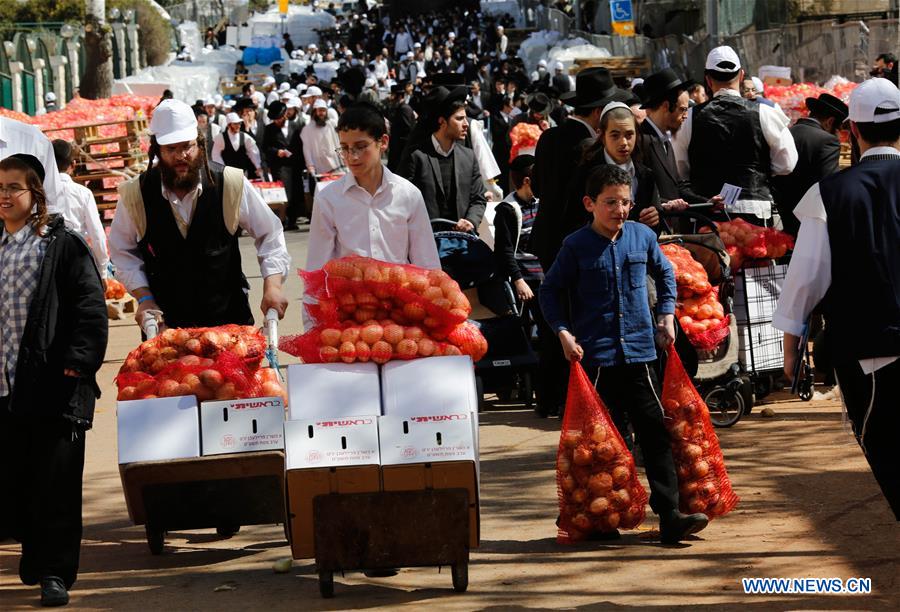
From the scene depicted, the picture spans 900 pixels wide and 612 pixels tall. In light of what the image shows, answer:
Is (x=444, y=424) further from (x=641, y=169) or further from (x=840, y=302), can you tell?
(x=641, y=169)

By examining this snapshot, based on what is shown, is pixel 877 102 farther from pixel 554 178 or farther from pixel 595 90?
pixel 595 90

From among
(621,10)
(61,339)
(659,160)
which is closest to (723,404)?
(659,160)

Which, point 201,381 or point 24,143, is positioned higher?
point 24,143

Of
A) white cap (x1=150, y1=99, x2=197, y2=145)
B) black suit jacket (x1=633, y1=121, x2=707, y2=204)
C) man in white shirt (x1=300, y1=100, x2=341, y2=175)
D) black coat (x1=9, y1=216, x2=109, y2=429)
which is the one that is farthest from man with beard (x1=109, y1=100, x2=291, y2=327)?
man in white shirt (x1=300, y1=100, x2=341, y2=175)

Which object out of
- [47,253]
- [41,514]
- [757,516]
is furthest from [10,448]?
[757,516]

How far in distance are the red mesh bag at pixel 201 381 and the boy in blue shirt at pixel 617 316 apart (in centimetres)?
140

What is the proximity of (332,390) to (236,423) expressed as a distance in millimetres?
720

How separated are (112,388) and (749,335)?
5.67m

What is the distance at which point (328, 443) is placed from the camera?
6.14 metres

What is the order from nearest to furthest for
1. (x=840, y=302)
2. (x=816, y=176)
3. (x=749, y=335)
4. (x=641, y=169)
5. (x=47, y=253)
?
1. (x=840, y=302)
2. (x=47, y=253)
3. (x=641, y=169)
4. (x=749, y=335)
5. (x=816, y=176)

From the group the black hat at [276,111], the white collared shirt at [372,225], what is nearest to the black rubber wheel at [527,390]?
the white collared shirt at [372,225]

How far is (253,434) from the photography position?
6.80 metres

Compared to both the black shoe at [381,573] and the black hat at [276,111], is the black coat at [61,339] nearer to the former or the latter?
the black shoe at [381,573]

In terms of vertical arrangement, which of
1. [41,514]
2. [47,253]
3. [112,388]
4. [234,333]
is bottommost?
[112,388]
